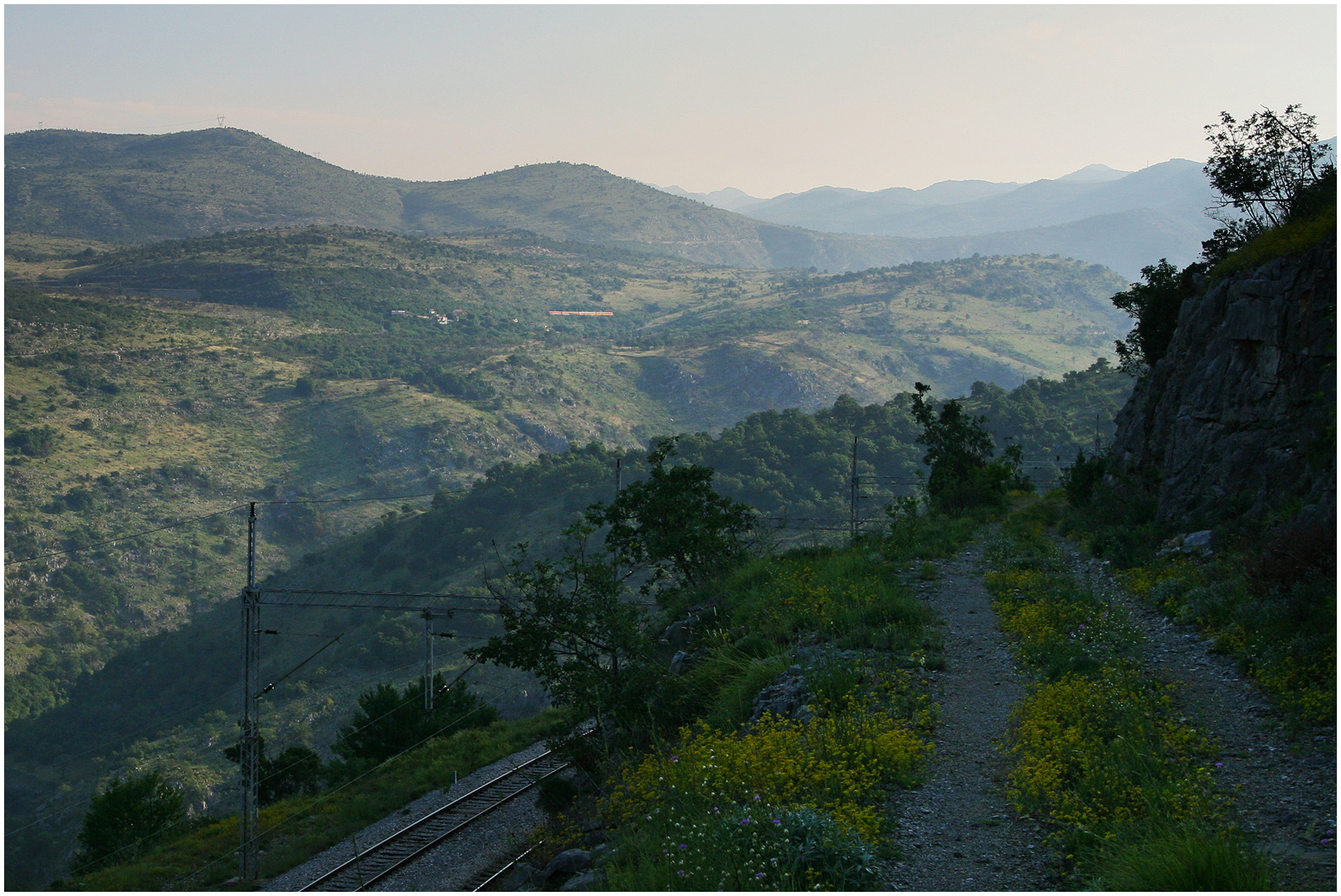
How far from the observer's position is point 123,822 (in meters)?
27.2

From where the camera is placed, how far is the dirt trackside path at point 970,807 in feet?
22.4

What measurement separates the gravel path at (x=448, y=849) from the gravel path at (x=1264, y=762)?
1145cm

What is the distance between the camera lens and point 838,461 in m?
102

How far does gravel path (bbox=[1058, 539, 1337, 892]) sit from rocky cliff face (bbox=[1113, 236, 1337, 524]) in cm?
287

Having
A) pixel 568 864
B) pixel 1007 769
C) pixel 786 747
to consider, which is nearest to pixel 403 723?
pixel 568 864

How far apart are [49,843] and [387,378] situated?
401 ft

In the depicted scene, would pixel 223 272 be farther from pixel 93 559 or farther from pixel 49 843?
pixel 49 843

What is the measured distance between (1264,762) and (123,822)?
30.2m

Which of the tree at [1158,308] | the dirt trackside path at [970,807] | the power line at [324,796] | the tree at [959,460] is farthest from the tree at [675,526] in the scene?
the tree at [1158,308]

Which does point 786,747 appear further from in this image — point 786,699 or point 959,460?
point 959,460

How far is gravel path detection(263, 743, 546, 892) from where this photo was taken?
54.5 feet

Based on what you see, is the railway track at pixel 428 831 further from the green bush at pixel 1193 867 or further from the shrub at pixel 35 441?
the shrub at pixel 35 441

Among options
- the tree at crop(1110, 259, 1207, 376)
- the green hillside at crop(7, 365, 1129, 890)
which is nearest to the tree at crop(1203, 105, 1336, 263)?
the tree at crop(1110, 259, 1207, 376)

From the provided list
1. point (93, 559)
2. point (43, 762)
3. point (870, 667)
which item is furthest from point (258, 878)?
point (93, 559)
